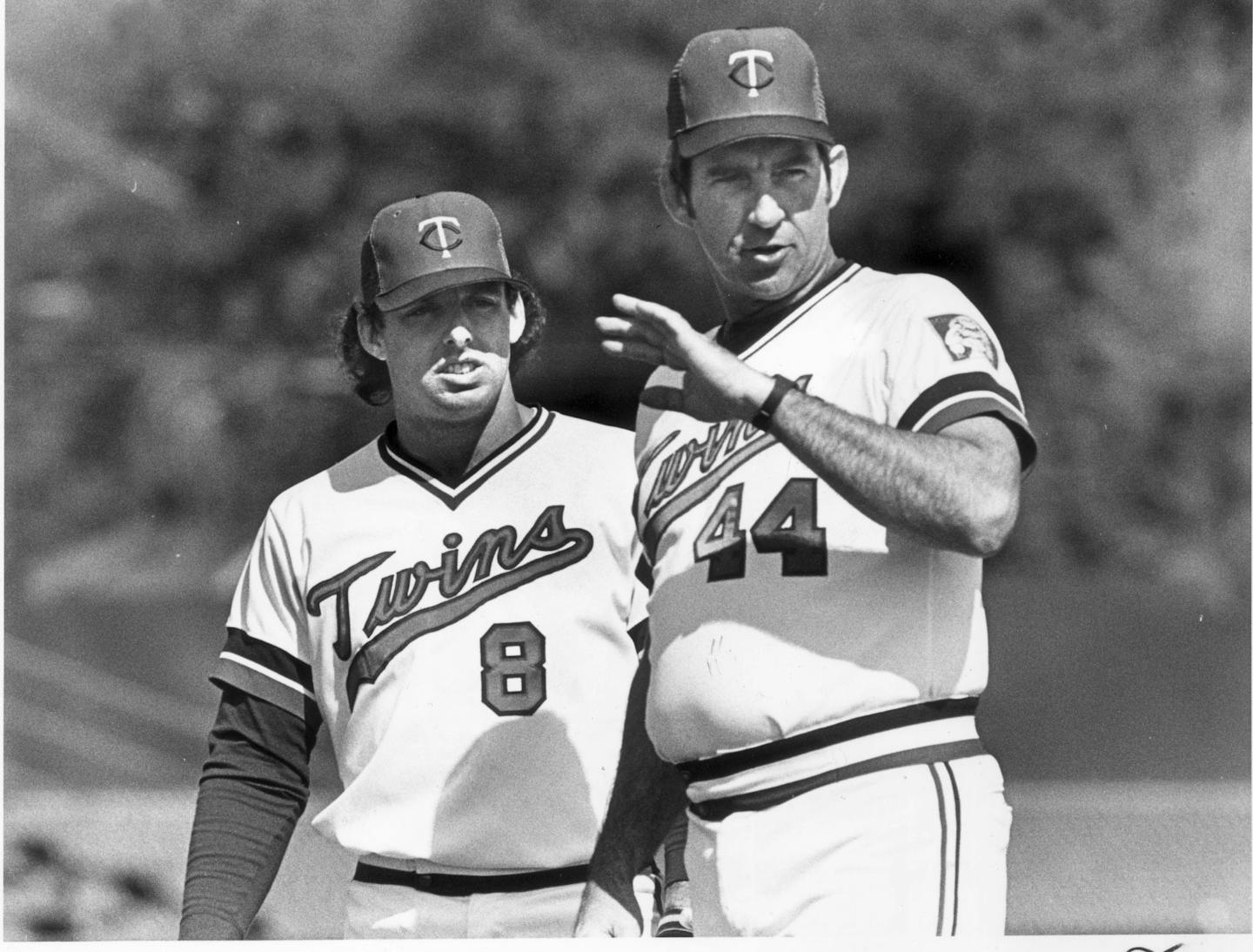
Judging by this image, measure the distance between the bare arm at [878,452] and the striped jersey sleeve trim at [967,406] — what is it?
0.02 meters

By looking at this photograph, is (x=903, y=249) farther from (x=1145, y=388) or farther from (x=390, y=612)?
(x=390, y=612)

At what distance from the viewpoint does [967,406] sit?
204 cm

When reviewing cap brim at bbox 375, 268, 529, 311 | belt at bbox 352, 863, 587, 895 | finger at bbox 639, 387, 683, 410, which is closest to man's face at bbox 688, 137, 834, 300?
finger at bbox 639, 387, 683, 410

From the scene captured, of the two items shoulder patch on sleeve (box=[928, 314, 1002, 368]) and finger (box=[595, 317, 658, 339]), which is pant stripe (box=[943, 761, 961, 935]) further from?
finger (box=[595, 317, 658, 339])

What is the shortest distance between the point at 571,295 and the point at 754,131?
91 cm

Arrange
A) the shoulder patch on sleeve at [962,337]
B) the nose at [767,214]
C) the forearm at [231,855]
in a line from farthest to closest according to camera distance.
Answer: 1. the forearm at [231,855]
2. the nose at [767,214]
3. the shoulder patch on sleeve at [962,337]

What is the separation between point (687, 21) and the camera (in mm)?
2982

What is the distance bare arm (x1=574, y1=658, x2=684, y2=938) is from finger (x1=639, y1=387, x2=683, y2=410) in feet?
1.20

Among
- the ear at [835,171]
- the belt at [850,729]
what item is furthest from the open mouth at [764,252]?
the belt at [850,729]

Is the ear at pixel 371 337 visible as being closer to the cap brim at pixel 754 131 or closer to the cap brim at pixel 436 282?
the cap brim at pixel 436 282

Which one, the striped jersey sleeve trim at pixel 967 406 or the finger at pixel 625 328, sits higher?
the finger at pixel 625 328

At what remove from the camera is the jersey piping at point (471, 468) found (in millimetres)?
2781

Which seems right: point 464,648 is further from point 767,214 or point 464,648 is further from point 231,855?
point 767,214

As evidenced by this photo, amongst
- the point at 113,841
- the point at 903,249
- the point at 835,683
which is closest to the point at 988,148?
the point at 903,249
